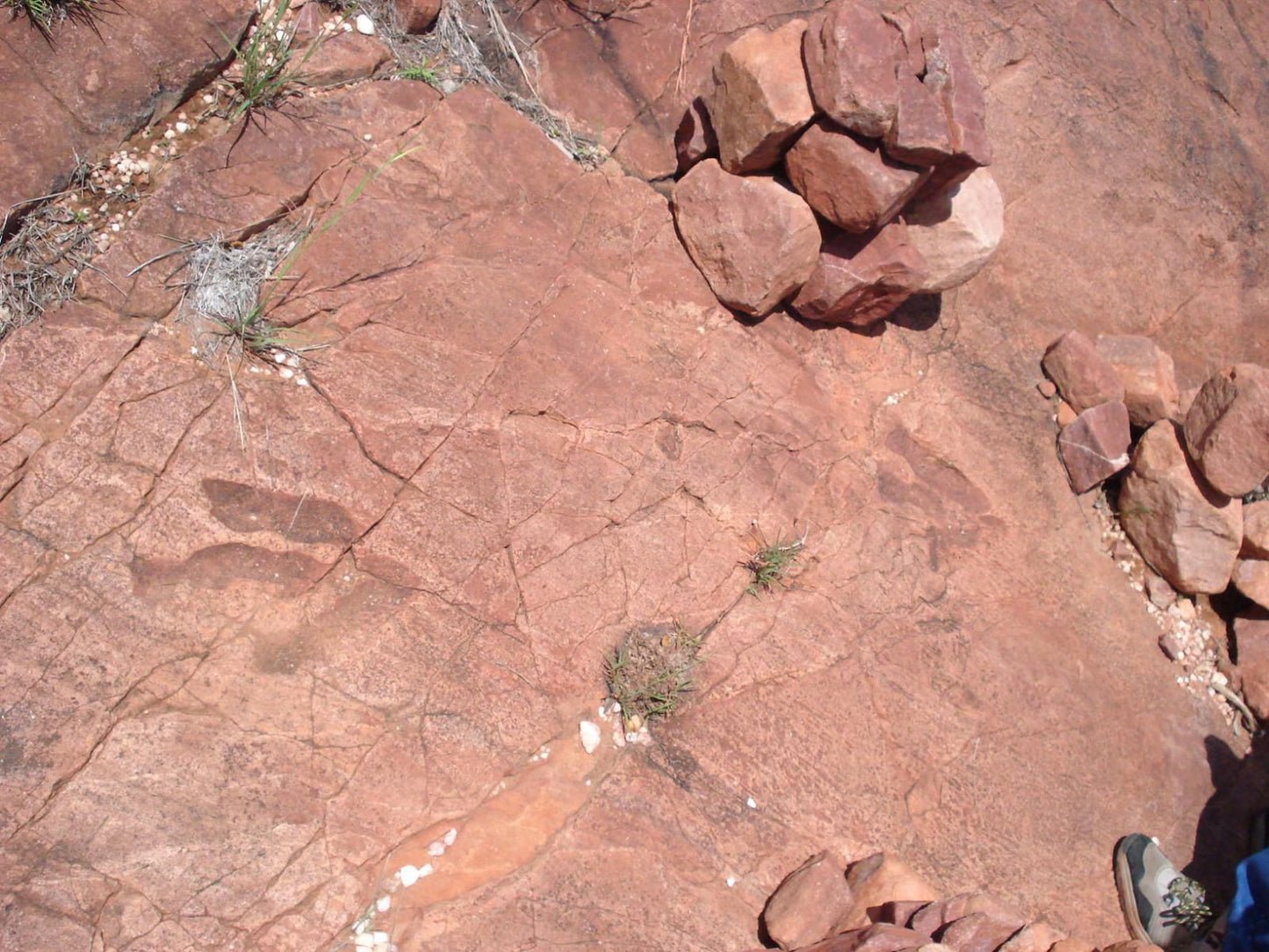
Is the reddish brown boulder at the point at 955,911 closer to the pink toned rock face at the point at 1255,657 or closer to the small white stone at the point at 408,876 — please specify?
the small white stone at the point at 408,876

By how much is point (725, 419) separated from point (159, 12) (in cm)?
207

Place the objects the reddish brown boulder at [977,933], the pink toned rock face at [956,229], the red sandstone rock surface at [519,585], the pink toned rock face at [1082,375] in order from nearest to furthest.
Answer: the red sandstone rock surface at [519,585] < the reddish brown boulder at [977,933] < the pink toned rock face at [956,229] < the pink toned rock face at [1082,375]

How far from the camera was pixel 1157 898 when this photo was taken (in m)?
3.31

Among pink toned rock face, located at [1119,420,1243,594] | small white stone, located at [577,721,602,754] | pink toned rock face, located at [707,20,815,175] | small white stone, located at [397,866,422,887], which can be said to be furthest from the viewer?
pink toned rock face, located at [1119,420,1243,594]

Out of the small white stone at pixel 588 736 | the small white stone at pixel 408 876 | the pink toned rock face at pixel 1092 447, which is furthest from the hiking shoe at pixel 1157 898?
the small white stone at pixel 408 876

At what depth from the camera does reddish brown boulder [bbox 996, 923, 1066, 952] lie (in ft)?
8.95

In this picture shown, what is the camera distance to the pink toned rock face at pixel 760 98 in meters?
3.14

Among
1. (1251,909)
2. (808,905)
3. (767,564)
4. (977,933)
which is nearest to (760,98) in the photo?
(767,564)

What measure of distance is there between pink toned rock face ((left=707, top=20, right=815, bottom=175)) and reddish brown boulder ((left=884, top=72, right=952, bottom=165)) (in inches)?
10.9

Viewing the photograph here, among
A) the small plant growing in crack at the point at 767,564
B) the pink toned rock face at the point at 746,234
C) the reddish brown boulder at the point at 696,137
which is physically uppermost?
the reddish brown boulder at the point at 696,137

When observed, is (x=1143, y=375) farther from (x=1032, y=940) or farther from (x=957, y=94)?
(x=1032, y=940)

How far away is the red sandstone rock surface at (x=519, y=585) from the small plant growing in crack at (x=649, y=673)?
7cm

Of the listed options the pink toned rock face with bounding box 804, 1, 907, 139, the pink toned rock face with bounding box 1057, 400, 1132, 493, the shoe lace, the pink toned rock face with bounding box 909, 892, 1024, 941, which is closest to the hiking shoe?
the shoe lace

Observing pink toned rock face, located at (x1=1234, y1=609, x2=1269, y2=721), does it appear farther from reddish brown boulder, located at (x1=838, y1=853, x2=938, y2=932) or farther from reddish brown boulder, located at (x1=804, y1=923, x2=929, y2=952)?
reddish brown boulder, located at (x1=804, y1=923, x2=929, y2=952)
